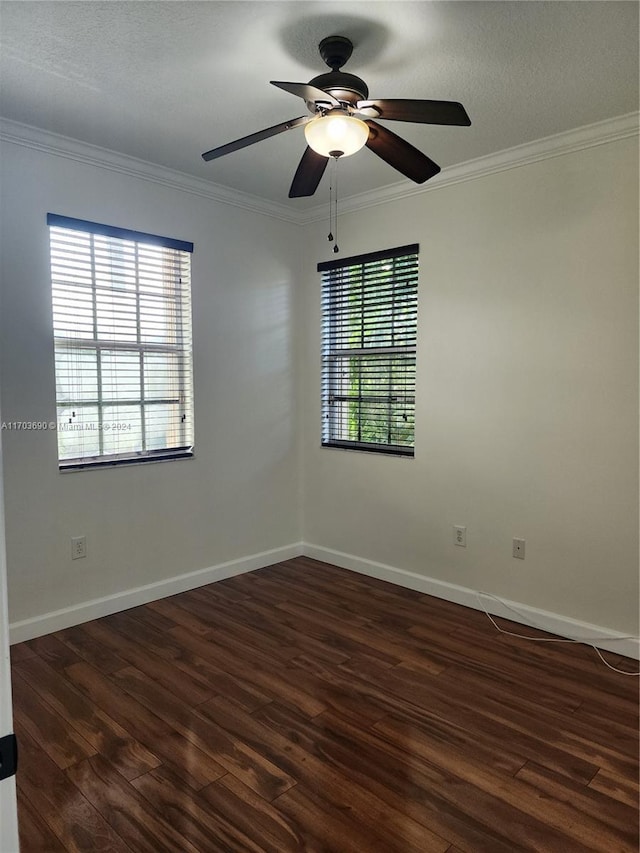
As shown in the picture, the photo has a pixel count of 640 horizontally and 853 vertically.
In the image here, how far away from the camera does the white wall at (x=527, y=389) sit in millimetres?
2760

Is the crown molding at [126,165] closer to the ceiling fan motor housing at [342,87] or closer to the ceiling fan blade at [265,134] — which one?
the ceiling fan blade at [265,134]

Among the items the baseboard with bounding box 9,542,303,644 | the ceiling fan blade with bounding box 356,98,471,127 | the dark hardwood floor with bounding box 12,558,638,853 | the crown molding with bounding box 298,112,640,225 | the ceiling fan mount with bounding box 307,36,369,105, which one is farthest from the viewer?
the baseboard with bounding box 9,542,303,644

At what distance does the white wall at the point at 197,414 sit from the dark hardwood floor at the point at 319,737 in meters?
0.43

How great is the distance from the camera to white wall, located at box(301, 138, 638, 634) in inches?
109

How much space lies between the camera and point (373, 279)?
379 centimetres

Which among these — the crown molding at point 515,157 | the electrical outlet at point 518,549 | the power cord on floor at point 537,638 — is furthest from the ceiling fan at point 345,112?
the power cord on floor at point 537,638

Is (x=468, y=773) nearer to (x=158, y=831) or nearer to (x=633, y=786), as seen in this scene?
(x=633, y=786)

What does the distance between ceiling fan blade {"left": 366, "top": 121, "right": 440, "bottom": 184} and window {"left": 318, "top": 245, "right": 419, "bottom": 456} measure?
1.25 m

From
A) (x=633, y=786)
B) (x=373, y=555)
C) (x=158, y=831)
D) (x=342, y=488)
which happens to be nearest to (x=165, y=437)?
(x=342, y=488)

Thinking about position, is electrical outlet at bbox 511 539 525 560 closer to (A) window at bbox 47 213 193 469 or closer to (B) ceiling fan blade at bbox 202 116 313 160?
(A) window at bbox 47 213 193 469

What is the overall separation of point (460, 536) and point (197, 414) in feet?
6.00

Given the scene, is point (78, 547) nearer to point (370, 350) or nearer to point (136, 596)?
point (136, 596)

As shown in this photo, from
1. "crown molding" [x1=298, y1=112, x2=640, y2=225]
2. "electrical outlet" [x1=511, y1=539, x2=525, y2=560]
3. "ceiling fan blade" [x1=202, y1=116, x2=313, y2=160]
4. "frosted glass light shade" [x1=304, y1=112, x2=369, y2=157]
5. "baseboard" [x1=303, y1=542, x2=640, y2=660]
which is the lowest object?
"baseboard" [x1=303, y1=542, x2=640, y2=660]

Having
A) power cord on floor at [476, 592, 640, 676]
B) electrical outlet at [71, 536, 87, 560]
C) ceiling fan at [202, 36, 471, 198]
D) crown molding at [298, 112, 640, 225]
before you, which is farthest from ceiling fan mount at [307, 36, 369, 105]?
power cord on floor at [476, 592, 640, 676]
